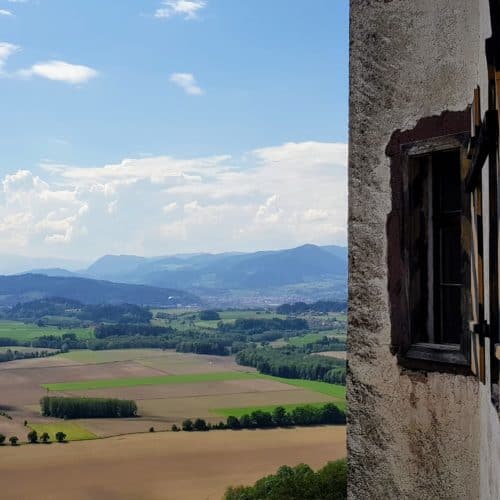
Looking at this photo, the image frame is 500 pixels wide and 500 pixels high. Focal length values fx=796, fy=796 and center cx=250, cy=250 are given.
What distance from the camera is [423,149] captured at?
14.1 ft

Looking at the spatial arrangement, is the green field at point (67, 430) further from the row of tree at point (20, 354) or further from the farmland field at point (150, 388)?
the row of tree at point (20, 354)

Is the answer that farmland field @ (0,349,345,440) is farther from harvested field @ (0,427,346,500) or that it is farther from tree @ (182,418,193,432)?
harvested field @ (0,427,346,500)

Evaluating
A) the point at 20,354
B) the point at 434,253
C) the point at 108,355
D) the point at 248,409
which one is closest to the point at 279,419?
the point at 248,409

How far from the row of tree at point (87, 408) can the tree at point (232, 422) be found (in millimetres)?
9139

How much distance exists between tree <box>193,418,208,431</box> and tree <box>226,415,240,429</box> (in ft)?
6.73

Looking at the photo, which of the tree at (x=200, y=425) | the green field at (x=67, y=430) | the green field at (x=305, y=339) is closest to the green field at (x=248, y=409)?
the tree at (x=200, y=425)

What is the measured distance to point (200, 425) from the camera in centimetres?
6581

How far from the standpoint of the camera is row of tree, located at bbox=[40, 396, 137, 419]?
236 ft

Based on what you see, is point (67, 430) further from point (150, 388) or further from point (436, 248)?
point (436, 248)

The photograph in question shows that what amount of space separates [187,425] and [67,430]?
10068 mm

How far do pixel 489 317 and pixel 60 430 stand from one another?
6724cm

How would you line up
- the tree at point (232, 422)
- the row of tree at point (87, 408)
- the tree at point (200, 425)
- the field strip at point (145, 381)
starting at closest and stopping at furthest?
the tree at point (200, 425) < the tree at point (232, 422) < the row of tree at point (87, 408) < the field strip at point (145, 381)

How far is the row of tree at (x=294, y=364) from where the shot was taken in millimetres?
94625

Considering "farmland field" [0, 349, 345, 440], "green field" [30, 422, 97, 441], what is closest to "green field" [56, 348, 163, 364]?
"farmland field" [0, 349, 345, 440]
